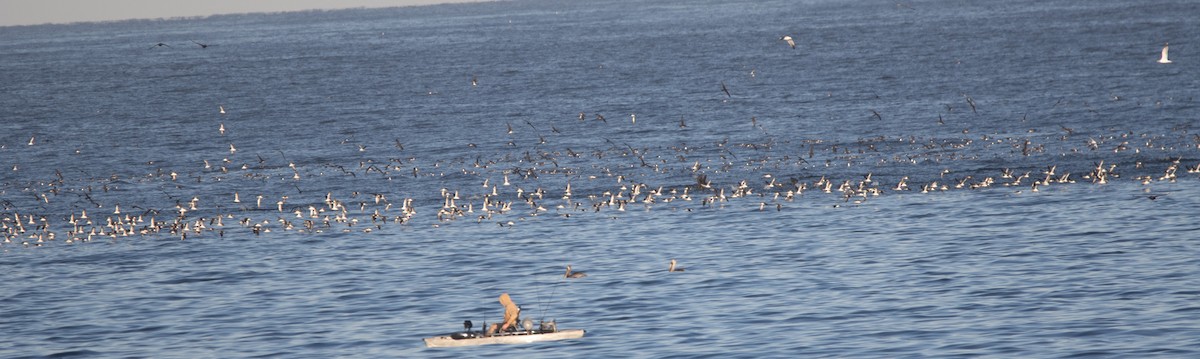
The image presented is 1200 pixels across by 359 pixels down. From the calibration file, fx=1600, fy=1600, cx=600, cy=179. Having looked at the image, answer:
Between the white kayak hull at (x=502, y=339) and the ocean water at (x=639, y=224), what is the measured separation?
0.83 ft

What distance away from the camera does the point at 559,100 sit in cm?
12038

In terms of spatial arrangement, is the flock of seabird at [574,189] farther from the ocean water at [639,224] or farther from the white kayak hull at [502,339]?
the white kayak hull at [502,339]

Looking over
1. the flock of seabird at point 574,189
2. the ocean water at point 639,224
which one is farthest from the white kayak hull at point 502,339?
the flock of seabird at point 574,189

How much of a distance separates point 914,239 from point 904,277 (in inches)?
272

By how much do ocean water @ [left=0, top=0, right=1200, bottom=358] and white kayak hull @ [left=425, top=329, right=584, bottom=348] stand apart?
254 mm

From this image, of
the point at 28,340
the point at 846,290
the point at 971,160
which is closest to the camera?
the point at 28,340

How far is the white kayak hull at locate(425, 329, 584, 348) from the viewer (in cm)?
3806

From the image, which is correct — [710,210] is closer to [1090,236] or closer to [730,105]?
[1090,236]

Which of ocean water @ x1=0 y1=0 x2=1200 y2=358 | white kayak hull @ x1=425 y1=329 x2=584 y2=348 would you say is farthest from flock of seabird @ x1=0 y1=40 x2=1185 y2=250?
white kayak hull @ x1=425 y1=329 x2=584 y2=348

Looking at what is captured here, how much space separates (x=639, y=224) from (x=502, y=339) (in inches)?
808

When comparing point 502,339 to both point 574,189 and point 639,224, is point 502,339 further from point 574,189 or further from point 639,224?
point 574,189

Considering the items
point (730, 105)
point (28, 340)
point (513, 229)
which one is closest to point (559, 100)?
point (730, 105)

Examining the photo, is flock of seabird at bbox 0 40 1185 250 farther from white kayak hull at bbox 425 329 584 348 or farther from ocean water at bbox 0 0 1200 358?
white kayak hull at bbox 425 329 584 348

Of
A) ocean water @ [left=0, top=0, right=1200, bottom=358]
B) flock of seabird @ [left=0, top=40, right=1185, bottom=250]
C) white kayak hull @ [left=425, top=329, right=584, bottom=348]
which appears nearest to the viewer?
white kayak hull @ [left=425, top=329, right=584, bottom=348]
